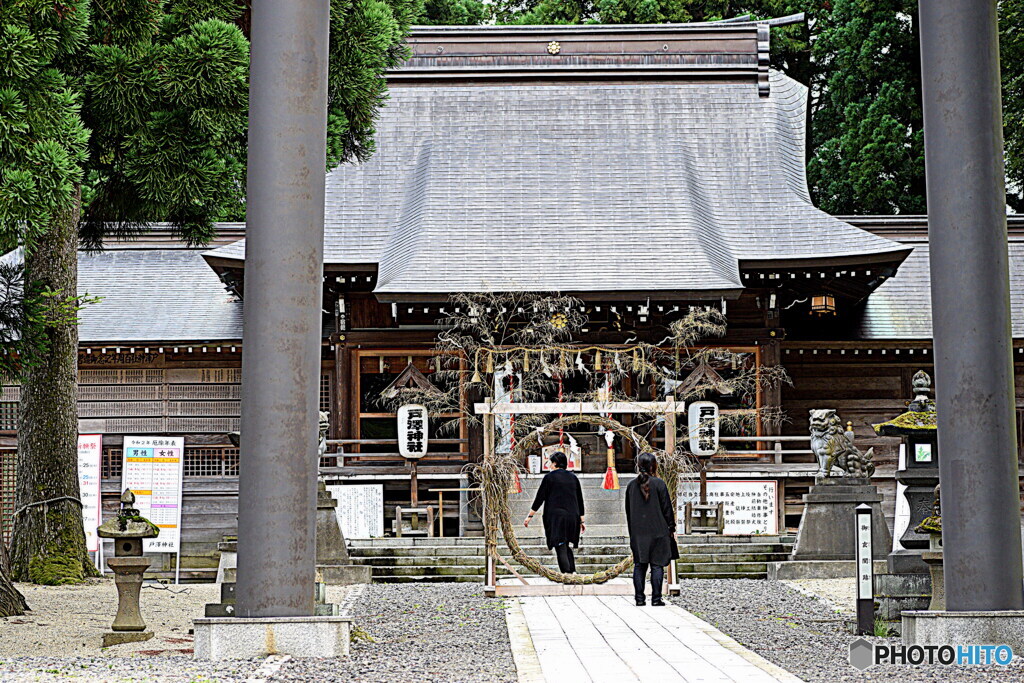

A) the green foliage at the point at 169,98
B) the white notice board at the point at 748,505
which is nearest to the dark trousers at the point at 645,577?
the green foliage at the point at 169,98

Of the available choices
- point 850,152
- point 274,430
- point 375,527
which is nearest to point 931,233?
point 274,430

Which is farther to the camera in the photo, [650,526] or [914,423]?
[914,423]

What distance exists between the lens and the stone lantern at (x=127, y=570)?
771cm

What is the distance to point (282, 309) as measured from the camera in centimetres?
678

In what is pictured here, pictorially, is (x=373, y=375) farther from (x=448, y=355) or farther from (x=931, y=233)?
(x=931, y=233)

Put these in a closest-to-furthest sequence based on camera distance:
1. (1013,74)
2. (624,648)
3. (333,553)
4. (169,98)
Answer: (624,648) < (169,98) < (333,553) < (1013,74)

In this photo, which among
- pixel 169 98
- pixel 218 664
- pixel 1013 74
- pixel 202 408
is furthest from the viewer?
pixel 1013 74

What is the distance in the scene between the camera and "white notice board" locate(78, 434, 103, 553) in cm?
1485

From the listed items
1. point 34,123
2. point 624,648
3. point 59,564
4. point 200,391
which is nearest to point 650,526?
point 624,648

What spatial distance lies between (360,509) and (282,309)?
31.4 feet

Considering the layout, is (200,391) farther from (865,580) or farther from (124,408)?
(865,580)

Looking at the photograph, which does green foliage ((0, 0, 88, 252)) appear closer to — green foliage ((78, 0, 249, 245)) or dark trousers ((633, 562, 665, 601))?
green foliage ((78, 0, 249, 245))

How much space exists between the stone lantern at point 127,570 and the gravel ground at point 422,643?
154cm

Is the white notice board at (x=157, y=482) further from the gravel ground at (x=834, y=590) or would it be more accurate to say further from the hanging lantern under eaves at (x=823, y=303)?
the hanging lantern under eaves at (x=823, y=303)
